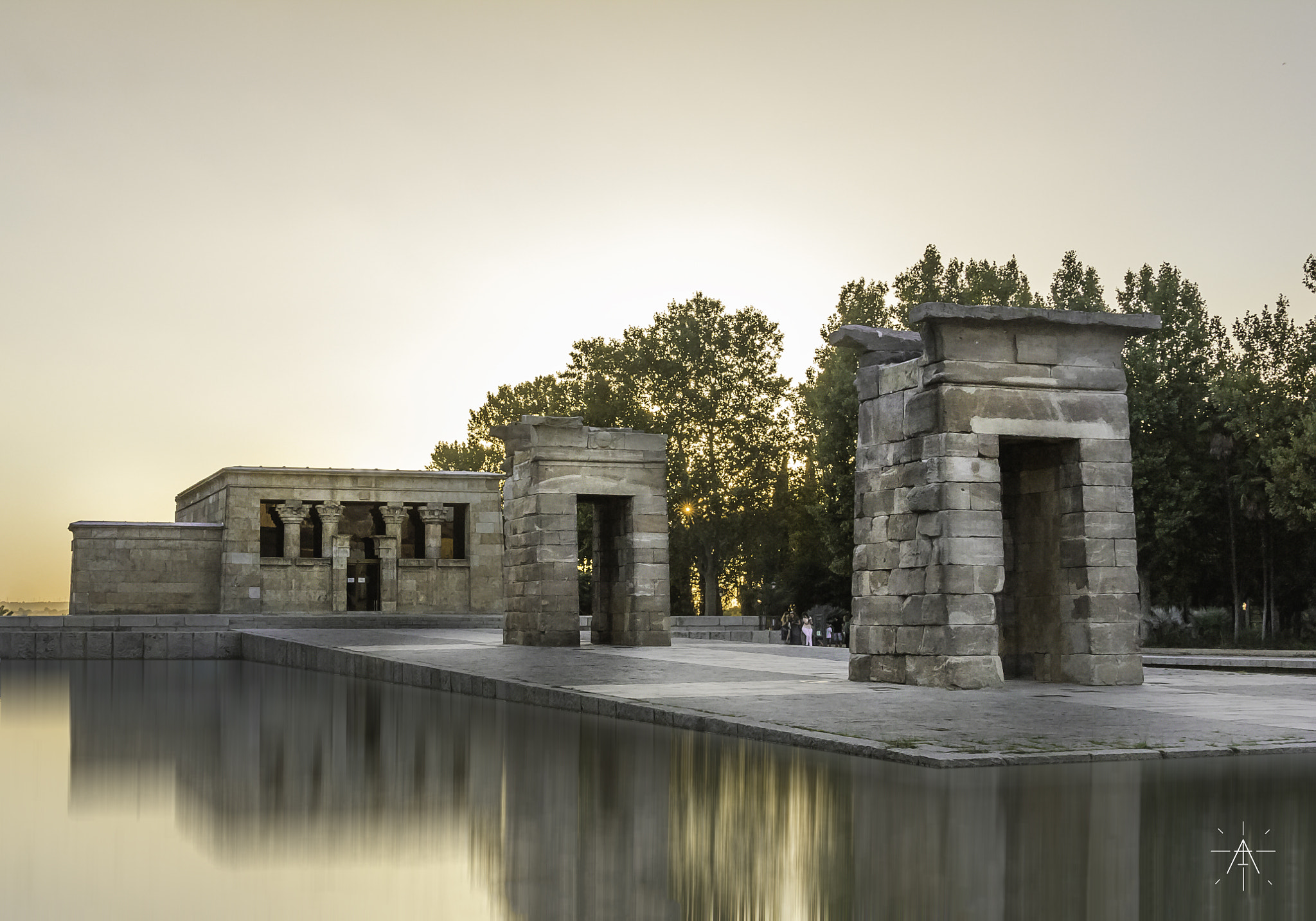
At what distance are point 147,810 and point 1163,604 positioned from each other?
151ft

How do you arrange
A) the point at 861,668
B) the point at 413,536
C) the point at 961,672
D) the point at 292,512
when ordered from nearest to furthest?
the point at 961,672 → the point at 861,668 → the point at 292,512 → the point at 413,536

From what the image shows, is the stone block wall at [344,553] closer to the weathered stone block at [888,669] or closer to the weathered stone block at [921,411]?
the weathered stone block at [888,669]

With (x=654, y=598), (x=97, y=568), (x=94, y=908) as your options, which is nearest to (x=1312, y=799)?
(x=94, y=908)

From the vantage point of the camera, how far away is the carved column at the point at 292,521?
45.6m

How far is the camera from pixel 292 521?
45688mm

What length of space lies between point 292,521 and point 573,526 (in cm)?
2362

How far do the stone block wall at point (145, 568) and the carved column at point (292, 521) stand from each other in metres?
2.08

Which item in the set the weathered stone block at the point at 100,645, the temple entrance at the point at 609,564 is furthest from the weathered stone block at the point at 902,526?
the weathered stone block at the point at 100,645

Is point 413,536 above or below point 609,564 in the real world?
above

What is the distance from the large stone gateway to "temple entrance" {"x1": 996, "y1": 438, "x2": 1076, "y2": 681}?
22 mm

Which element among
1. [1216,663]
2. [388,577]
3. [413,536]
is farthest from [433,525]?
[1216,663]

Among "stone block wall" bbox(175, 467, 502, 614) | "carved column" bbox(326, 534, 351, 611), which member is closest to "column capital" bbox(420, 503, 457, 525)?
"stone block wall" bbox(175, 467, 502, 614)

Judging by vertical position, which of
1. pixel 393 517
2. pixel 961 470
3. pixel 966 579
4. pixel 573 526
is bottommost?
pixel 966 579

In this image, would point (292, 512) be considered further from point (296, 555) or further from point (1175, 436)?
point (1175, 436)
